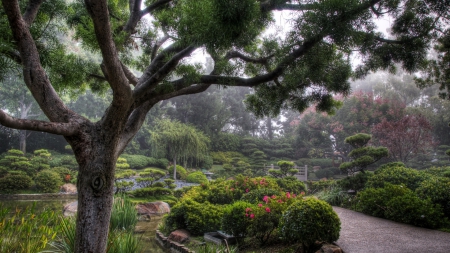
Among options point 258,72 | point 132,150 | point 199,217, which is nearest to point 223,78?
point 258,72

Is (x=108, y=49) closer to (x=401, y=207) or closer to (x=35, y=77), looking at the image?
(x=35, y=77)

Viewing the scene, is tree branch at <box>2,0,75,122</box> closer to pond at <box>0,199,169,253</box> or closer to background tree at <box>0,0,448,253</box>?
background tree at <box>0,0,448,253</box>

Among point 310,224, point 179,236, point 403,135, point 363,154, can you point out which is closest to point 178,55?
point 310,224

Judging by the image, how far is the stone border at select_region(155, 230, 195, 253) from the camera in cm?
510

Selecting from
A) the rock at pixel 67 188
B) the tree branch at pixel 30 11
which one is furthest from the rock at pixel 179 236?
the rock at pixel 67 188

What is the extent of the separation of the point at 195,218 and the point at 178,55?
377 cm

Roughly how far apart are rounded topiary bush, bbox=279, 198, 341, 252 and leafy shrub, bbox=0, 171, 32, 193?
11.1 metres

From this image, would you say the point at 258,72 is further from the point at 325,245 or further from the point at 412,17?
the point at 325,245

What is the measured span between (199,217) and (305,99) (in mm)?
3186

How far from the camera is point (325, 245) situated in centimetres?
402

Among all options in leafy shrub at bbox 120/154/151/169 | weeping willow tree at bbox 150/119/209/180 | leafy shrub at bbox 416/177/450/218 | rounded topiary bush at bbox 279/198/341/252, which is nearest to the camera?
rounded topiary bush at bbox 279/198/341/252

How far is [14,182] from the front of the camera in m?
10.8

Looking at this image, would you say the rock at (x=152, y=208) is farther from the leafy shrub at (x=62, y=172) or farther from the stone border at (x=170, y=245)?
the leafy shrub at (x=62, y=172)

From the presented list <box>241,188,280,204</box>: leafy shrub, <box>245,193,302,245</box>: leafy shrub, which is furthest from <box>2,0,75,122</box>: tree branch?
<box>241,188,280,204</box>: leafy shrub
